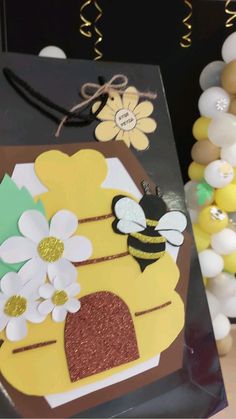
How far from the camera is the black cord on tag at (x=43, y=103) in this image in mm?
584

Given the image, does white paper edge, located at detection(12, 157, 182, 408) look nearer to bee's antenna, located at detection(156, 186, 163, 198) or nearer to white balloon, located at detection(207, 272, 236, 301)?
bee's antenna, located at detection(156, 186, 163, 198)

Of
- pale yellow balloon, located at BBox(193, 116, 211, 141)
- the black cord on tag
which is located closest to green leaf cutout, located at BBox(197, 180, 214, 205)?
pale yellow balloon, located at BBox(193, 116, 211, 141)

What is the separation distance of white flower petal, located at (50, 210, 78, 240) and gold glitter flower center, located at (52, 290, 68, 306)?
0.07 meters

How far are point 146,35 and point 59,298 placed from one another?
2.03 feet

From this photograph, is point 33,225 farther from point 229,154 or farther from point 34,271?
point 229,154

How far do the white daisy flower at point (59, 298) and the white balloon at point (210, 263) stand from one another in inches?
14.7

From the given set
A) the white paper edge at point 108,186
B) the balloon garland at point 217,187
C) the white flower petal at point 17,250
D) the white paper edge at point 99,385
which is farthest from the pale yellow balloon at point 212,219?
the white flower petal at point 17,250

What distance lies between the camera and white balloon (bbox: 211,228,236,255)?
89cm

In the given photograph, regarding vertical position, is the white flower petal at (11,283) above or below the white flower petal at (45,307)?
above

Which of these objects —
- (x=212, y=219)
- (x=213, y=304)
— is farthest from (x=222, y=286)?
(x=212, y=219)

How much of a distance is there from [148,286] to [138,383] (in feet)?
0.43

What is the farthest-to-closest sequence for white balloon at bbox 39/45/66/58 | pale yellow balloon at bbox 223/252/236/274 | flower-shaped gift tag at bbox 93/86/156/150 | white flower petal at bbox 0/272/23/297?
pale yellow balloon at bbox 223/252/236/274, white balloon at bbox 39/45/66/58, flower-shaped gift tag at bbox 93/86/156/150, white flower petal at bbox 0/272/23/297

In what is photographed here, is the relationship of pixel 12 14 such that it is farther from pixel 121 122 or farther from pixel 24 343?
pixel 24 343

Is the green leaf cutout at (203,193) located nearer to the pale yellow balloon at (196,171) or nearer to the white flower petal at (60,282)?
the pale yellow balloon at (196,171)
